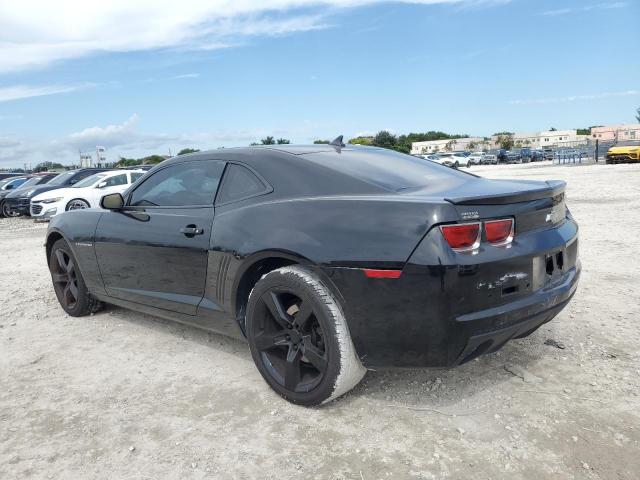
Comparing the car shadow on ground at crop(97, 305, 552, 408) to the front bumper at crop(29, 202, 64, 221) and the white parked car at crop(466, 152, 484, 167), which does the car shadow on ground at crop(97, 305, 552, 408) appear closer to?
the front bumper at crop(29, 202, 64, 221)

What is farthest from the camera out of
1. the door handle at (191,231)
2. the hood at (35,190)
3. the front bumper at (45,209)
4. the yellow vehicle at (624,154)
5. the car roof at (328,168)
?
the yellow vehicle at (624,154)

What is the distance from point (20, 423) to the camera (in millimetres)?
→ 2834

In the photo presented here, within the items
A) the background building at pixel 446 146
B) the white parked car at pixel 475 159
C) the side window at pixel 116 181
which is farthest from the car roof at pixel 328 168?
the background building at pixel 446 146

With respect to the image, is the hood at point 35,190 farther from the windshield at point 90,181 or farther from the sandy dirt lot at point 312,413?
the sandy dirt lot at point 312,413

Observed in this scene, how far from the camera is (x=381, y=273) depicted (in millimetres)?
2453

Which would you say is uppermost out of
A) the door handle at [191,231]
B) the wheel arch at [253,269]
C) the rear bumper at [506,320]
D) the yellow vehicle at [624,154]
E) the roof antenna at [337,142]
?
the roof antenna at [337,142]

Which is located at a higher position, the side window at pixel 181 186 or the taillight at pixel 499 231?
the side window at pixel 181 186

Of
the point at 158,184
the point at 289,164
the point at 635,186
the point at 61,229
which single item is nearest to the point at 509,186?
the point at 289,164

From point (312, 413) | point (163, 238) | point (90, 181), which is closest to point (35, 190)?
point (90, 181)

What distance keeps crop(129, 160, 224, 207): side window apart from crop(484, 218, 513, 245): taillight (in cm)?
177

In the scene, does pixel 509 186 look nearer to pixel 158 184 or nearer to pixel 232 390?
pixel 232 390

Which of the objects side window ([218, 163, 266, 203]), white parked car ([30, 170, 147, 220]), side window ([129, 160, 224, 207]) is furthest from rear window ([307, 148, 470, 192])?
white parked car ([30, 170, 147, 220])

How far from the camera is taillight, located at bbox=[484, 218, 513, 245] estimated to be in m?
2.46

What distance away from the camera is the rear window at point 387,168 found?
295cm
